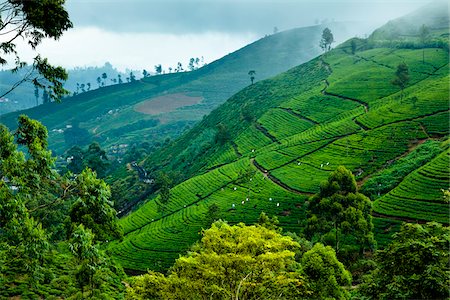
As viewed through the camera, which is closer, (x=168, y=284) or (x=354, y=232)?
(x=168, y=284)

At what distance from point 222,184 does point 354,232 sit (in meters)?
38.5

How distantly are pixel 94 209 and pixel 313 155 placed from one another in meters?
63.5

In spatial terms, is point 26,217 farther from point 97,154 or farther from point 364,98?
point 97,154

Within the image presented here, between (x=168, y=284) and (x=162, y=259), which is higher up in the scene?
(x=168, y=284)

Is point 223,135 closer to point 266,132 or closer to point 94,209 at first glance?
point 266,132

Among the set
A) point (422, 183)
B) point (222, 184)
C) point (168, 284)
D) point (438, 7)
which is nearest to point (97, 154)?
point (222, 184)

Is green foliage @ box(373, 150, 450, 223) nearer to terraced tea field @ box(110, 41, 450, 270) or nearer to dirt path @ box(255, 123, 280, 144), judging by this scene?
terraced tea field @ box(110, 41, 450, 270)

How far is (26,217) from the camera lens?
49.6 feet

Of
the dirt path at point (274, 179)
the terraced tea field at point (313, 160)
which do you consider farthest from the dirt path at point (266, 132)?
the dirt path at point (274, 179)

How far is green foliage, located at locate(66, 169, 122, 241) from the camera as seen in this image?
17.4m

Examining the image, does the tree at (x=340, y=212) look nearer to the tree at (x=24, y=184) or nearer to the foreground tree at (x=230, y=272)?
the foreground tree at (x=230, y=272)

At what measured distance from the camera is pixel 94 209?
20391 mm

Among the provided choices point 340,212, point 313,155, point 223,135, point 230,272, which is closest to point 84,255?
point 230,272

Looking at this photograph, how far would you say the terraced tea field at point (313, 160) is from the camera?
185ft
